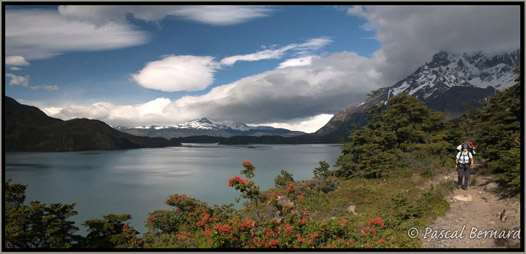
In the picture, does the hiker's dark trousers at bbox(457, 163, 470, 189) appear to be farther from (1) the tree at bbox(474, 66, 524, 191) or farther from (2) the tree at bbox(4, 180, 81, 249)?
(2) the tree at bbox(4, 180, 81, 249)

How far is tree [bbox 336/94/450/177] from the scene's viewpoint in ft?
66.0

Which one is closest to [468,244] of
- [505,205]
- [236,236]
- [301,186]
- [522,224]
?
[522,224]

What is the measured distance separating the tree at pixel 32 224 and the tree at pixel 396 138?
1730 centimetres

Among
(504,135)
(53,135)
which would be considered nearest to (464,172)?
(504,135)

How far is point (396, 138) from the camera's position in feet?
74.6

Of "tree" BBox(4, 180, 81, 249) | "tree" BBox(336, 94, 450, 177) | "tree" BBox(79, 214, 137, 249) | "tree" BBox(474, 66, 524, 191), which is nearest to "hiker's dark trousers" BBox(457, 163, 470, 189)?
"tree" BBox(474, 66, 524, 191)

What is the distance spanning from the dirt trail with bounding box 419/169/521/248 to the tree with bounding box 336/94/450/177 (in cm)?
930

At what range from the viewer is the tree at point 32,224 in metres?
8.59

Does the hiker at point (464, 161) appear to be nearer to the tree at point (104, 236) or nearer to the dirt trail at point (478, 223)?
the dirt trail at point (478, 223)

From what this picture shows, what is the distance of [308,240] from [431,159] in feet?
47.9

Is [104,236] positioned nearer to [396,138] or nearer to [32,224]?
[32,224]

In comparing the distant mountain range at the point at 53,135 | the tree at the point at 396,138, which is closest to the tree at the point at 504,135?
the tree at the point at 396,138

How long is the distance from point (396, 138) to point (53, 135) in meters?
166

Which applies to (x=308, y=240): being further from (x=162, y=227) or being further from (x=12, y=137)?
(x=12, y=137)
